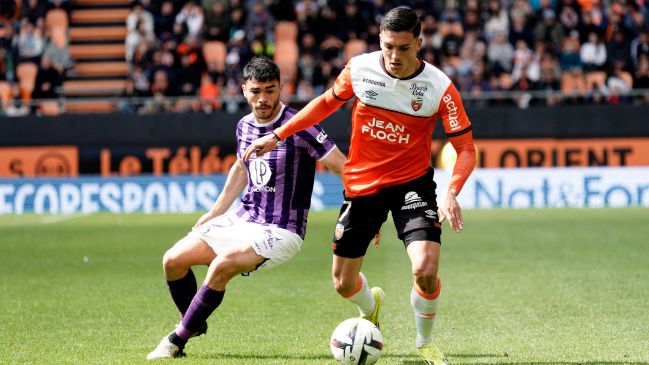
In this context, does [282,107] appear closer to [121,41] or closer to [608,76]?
[608,76]

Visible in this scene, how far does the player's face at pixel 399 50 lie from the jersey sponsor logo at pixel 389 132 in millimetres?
336

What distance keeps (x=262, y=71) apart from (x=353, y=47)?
58.3 feet

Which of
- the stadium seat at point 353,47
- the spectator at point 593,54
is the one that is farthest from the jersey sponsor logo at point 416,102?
the stadium seat at point 353,47

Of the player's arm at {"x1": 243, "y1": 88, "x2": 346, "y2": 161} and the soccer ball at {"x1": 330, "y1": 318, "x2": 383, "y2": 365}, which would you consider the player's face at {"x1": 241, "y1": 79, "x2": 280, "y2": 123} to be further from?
the soccer ball at {"x1": 330, "y1": 318, "x2": 383, "y2": 365}

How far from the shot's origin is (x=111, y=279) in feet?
41.1

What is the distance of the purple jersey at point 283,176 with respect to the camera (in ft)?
25.4

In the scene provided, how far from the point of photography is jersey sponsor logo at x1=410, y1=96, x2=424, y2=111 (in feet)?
24.0

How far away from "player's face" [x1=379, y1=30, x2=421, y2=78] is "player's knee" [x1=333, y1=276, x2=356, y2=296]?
145cm

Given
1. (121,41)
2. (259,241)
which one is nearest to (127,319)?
(259,241)

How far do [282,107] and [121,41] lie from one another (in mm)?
21626

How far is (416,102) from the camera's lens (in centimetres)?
732

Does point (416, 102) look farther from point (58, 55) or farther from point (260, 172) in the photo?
point (58, 55)

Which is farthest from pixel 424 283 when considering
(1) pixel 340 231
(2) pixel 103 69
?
(2) pixel 103 69

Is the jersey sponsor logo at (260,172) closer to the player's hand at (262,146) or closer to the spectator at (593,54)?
the player's hand at (262,146)
